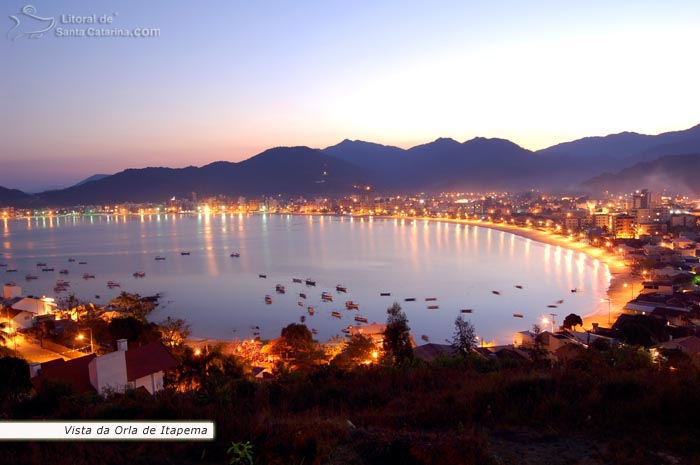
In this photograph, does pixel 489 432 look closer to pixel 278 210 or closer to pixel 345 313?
pixel 345 313

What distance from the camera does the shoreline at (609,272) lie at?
11466 mm

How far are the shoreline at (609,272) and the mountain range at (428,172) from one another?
158ft

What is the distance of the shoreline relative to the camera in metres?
11.5

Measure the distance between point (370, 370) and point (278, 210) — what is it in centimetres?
6981

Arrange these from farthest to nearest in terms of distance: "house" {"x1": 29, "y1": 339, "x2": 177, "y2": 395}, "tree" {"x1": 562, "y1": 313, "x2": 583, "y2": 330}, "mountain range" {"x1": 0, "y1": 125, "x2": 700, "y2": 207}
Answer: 1. "mountain range" {"x1": 0, "y1": 125, "x2": 700, "y2": 207}
2. "tree" {"x1": 562, "y1": 313, "x2": 583, "y2": 330}
3. "house" {"x1": 29, "y1": 339, "x2": 177, "y2": 395}

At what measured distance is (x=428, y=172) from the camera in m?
118

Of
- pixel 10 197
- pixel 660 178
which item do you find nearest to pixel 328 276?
pixel 10 197

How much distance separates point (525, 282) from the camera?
1691 centimetres

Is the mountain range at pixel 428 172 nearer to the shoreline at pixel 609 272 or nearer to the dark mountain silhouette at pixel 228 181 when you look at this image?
the dark mountain silhouette at pixel 228 181

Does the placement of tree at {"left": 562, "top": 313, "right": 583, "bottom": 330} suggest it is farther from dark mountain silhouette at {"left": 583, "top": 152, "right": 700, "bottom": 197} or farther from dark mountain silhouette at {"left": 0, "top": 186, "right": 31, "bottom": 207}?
dark mountain silhouette at {"left": 0, "top": 186, "right": 31, "bottom": 207}

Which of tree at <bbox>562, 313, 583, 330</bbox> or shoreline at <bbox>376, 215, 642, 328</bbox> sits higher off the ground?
tree at <bbox>562, 313, 583, 330</bbox>

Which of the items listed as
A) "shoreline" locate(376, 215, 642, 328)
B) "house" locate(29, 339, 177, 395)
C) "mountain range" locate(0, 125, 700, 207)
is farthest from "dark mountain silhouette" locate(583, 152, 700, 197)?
"house" locate(29, 339, 177, 395)

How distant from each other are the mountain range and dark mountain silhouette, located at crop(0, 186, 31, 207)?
0.15 m

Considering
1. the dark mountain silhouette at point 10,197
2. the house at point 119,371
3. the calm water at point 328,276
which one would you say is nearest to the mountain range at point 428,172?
the dark mountain silhouette at point 10,197
